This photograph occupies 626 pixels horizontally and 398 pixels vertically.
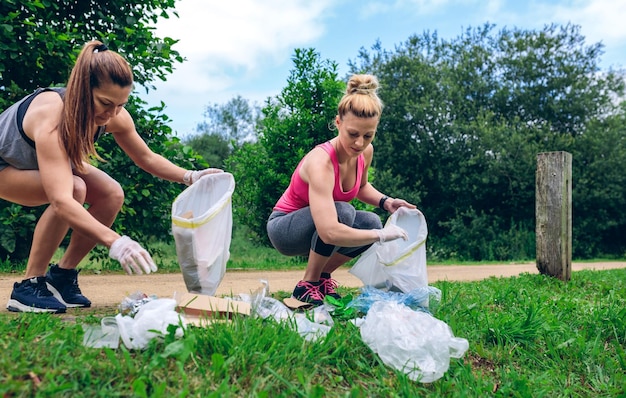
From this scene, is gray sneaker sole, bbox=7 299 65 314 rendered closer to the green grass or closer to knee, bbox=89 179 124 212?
the green grass

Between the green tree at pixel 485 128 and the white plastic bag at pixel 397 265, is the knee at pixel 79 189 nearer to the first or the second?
the white plastic bag at pixel 397 265

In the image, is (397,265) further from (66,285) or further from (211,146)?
(211,146)

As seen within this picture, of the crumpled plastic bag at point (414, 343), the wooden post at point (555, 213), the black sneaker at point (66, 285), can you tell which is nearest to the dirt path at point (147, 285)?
the black sneaker at point (66, 285)

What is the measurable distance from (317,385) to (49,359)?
106cm

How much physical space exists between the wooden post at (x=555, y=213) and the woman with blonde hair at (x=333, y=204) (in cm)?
281

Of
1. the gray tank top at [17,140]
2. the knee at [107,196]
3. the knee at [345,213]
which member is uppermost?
the gray tank top at [17,140]

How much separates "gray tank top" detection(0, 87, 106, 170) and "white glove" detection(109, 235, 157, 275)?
0.98 metres

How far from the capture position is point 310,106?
934 cm

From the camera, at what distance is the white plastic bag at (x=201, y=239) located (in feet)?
10.1

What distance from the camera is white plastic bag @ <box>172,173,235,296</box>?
3090mm

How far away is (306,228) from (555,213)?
356cm

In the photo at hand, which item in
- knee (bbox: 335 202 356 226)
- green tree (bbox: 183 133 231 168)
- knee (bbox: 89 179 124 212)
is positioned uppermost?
green tree (bbox: 183 133 231 168)

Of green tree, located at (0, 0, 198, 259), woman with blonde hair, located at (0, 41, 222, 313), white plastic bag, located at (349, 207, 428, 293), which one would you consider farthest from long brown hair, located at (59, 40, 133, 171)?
green tree, located at (0, 0, 198, 259)

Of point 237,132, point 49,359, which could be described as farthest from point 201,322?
point 237,132
